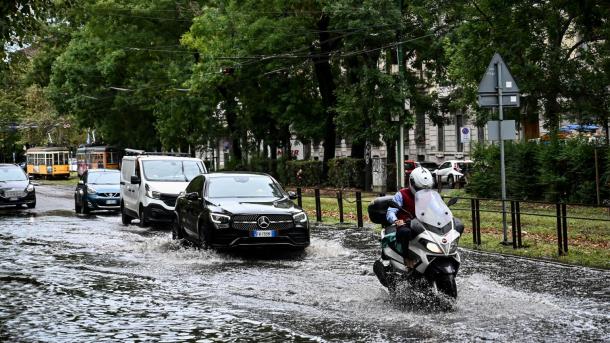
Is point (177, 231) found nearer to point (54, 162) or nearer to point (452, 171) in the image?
point (452, 171)

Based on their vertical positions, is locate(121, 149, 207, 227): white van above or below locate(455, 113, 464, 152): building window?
below

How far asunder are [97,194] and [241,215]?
15.7m

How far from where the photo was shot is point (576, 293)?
1092cm

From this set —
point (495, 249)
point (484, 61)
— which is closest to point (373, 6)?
point (484, 61)

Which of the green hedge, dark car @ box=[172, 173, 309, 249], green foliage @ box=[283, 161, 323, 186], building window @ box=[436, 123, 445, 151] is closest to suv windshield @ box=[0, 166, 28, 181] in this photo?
the green hedge

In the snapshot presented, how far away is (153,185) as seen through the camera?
74.5 ft

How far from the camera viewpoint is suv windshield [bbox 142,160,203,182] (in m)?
23.5

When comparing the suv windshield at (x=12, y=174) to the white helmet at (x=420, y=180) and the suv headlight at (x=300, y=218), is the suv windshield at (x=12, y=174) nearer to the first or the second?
the suv headlight at (x=300, y=218)

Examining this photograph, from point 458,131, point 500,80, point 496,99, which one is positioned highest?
point 458,131

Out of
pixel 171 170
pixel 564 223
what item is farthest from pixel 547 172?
pixel 564 223

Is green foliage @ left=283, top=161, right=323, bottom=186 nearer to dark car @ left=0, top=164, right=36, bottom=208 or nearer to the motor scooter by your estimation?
dark car @ left=0, top=164, right=36, bottom=208

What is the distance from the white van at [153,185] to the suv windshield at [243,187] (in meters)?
5.53

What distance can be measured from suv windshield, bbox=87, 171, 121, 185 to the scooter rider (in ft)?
72.5

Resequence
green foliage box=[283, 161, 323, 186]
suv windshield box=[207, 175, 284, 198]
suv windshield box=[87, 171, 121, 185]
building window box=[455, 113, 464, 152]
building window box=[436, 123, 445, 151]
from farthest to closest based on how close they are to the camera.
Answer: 1. building window box=[436, 123, 445, 151]
2. building window box=[455, 113, 464, 152]
3. green foliage box=[283, 161, 323, 186]
4. suv windshield box=[87, 171, 121, 185]
5. suv windshield box=[207, 175, 284, 198]
